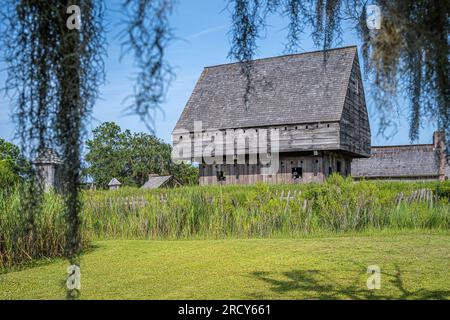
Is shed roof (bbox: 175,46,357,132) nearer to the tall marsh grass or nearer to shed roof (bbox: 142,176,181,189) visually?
the tall marsh grass

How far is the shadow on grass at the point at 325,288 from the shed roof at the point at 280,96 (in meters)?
16.8

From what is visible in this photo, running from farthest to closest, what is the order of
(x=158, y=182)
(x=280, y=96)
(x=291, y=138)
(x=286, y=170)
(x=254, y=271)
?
(x=158, y=182)
(x=286, y=170)
(x=280, y=96)
(x=291, y=138)
(x=254, y=271)

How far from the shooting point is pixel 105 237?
42.2 ft

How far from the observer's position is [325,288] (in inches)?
219

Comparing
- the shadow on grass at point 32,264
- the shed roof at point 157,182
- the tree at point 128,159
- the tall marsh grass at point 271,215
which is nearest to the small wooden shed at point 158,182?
the shed roof at point 157,182

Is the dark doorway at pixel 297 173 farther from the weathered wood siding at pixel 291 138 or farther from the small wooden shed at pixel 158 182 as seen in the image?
the small wooden shed at pixel 158 182

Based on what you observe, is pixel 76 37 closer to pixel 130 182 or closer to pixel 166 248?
pixel 166 248

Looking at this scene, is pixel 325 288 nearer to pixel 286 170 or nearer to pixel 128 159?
pixel 286 170

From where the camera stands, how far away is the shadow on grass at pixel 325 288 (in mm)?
5016

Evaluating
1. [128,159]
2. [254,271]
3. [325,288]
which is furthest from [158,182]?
[325,288]

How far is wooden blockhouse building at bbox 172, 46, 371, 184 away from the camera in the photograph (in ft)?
76.8

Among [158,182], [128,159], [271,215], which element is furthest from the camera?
[128,159]

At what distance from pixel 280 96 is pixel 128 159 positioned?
38627mm

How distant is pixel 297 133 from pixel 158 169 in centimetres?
4096
